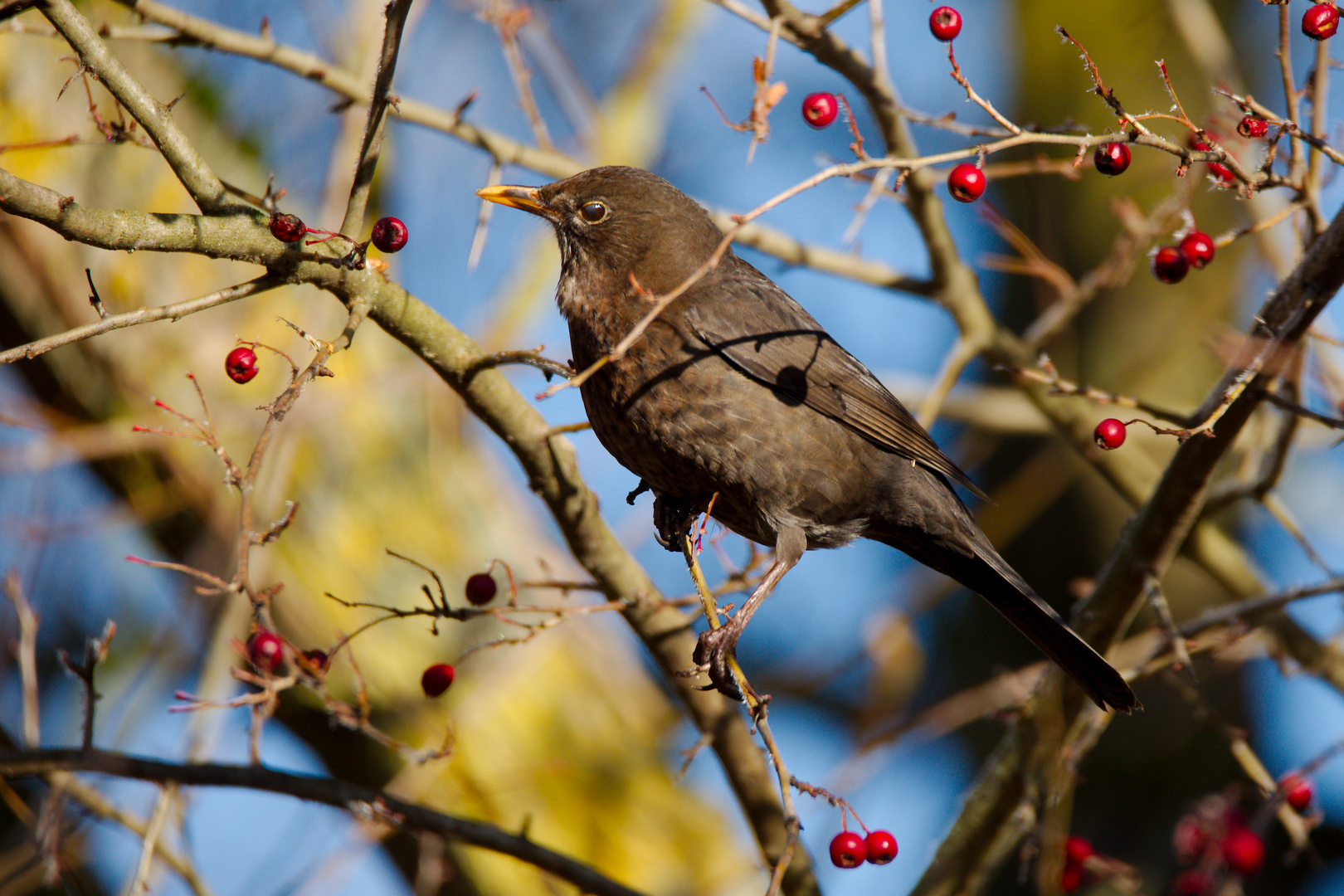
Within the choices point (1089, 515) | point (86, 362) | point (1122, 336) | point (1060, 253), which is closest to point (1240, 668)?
point (1089, 515)

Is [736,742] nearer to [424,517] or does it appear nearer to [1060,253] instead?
[424,517]

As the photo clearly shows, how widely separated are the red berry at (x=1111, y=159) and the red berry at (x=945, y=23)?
0.50m

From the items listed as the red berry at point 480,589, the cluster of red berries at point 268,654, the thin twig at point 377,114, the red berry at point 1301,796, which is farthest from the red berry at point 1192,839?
the thin twig at point 377,114

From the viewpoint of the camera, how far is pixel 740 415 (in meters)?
3.12

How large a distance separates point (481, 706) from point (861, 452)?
2.28 metres

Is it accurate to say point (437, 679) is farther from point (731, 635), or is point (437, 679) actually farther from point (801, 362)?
point (801, 362)

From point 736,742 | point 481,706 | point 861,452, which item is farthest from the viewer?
point 481,706

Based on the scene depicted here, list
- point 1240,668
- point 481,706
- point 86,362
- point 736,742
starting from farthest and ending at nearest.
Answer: point 1240,668 < point 481,706 < point 86,362 < point 736,742

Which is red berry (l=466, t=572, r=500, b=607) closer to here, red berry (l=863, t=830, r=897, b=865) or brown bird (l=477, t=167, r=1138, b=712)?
brown bird (l=477, t=167, r=1138, b=712)

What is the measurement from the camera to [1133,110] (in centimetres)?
582

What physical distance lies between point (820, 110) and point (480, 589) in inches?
61.8

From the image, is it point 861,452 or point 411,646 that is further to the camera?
point 411,646

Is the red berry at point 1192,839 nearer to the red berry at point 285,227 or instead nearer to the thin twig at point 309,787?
the thin twig at point 309,787

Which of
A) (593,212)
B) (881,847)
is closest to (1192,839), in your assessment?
(881,847)
